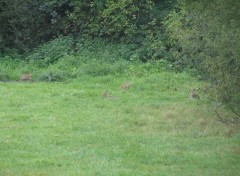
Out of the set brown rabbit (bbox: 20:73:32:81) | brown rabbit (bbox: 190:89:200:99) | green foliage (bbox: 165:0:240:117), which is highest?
green foliage (bbox: 165:0:240:117)

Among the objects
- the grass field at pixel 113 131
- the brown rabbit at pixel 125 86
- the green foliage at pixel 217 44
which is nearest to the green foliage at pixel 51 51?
the grass field at pixel 113 131

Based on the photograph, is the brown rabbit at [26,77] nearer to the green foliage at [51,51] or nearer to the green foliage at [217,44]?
the green foliage at [51,51]

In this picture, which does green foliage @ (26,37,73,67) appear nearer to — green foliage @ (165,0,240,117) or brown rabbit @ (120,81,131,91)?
brown rabbit @ (120,81,131,91)

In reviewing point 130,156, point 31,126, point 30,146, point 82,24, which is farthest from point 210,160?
point 82,24

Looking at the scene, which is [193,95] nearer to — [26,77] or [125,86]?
[125,86]

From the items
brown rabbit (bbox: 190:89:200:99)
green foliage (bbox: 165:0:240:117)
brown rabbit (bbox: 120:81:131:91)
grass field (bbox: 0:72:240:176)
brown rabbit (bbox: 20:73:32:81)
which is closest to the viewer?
green foliage (bbox: 165:0:240:117)

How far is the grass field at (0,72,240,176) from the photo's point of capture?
894 cm

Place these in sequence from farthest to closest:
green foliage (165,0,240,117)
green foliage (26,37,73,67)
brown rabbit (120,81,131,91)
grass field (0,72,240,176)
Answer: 1. green foliage (26,37,73,67)
2. brown rabbit (120,81,131,91)
3. grass field (0,72,240,176)
4. green foliage (165,0,240,117)

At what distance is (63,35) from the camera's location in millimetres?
21469

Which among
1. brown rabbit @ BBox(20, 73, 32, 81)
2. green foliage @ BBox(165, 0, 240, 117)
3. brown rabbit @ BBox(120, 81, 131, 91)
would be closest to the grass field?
brown rabbit @ BBox(120, 81, 131, 91)

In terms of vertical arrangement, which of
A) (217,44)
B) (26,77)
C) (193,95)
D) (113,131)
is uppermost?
(217,44)

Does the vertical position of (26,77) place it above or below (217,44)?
below

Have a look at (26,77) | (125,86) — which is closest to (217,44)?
(125,86)

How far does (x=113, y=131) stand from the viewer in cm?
1112
